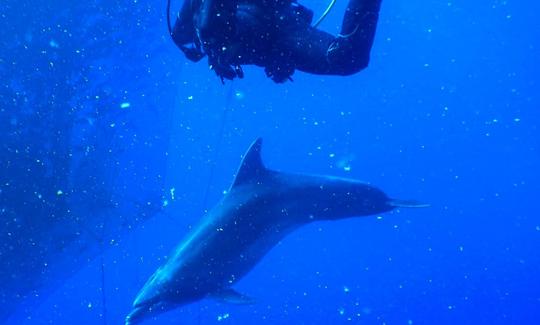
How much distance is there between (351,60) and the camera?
10.1 ft

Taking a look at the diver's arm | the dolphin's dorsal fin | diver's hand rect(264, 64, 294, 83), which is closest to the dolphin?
the dolphin's dorsal fin

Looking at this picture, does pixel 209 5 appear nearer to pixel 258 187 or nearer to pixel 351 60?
pixel 351 60

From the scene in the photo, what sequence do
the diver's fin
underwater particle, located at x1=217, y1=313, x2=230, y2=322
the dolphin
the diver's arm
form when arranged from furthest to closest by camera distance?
1. underwater particle, located at x1=217, y1=313, x2=230, y2=322
2. the diver's fin
3. the dolphin
4. the diver's arm

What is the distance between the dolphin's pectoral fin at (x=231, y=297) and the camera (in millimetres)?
7199

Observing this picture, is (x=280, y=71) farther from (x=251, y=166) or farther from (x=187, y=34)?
(x=251, y=166)

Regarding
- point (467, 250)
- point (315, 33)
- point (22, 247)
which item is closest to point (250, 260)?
point (315, 33)

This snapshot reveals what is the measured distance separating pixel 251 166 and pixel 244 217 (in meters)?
0.70

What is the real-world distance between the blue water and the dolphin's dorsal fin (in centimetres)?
298

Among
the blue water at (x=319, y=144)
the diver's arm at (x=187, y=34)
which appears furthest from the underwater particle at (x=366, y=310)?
the diver's arm at (x=187, y=34)

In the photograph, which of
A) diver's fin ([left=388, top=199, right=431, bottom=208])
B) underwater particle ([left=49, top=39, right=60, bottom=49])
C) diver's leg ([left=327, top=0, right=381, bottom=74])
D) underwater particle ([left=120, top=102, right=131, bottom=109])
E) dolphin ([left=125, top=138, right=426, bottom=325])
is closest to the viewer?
diver's leg ([left=327, top=0, right=381, bottom=74])

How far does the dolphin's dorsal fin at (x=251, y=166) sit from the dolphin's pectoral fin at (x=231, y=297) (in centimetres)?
168

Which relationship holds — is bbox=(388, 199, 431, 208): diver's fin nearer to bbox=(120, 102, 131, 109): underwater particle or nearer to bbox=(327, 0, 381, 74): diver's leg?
bbox=(327, 0, 381, 74): diver's leg

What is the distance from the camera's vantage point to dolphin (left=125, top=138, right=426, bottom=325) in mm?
6730

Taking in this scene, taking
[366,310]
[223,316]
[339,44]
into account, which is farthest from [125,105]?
[366,310]
